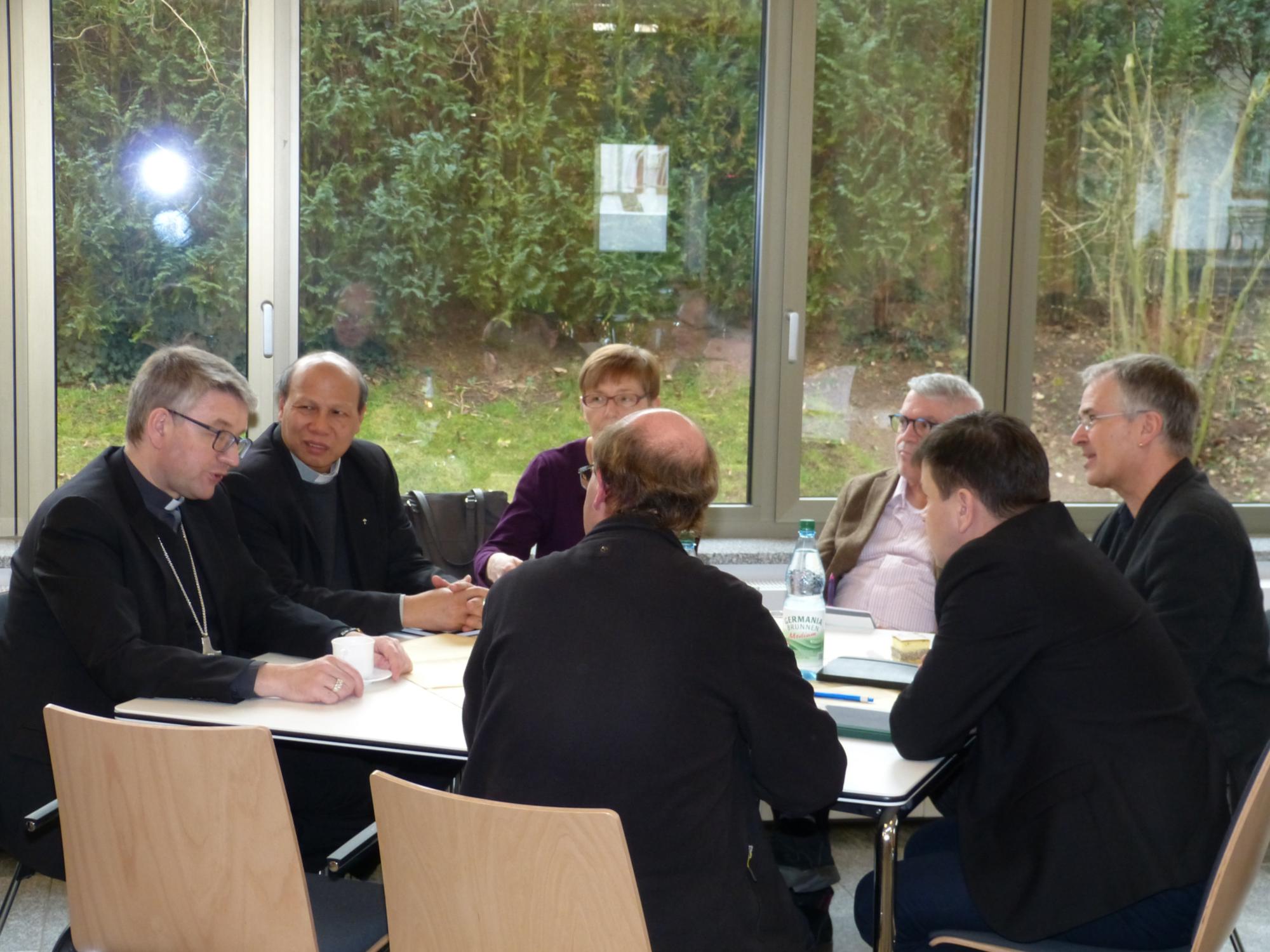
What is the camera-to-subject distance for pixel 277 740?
2047mm

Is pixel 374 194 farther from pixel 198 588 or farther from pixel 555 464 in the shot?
pixel 198 588

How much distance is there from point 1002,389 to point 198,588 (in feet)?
9.93

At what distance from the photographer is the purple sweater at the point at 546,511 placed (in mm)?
3426

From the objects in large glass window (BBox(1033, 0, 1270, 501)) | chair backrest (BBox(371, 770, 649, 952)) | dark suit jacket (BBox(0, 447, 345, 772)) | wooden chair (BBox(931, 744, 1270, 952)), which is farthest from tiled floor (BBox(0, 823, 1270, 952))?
large glass window (BBox(1033, 0, 1270, 501))

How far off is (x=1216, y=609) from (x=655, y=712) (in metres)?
1.33

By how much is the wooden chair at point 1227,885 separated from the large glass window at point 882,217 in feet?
8.57

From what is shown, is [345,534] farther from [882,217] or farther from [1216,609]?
[882,217]

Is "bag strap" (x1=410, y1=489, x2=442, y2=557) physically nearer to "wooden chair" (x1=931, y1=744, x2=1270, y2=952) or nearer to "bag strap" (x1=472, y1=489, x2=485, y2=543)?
"bag strap" (x1=472, y1=489, x2=485, y2=543)

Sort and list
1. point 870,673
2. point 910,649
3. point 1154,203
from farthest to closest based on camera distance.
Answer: point 1154,203 → point 910,649 → point 870,673

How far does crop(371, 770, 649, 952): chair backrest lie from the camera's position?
1.50 metres

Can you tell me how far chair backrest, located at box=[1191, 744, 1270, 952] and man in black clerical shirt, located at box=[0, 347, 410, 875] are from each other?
1.43 m

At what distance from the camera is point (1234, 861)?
1839 millimetres

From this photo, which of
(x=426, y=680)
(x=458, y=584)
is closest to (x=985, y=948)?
(x=426, y=680)

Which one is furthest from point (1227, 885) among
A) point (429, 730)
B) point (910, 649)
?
point (429, 730)
